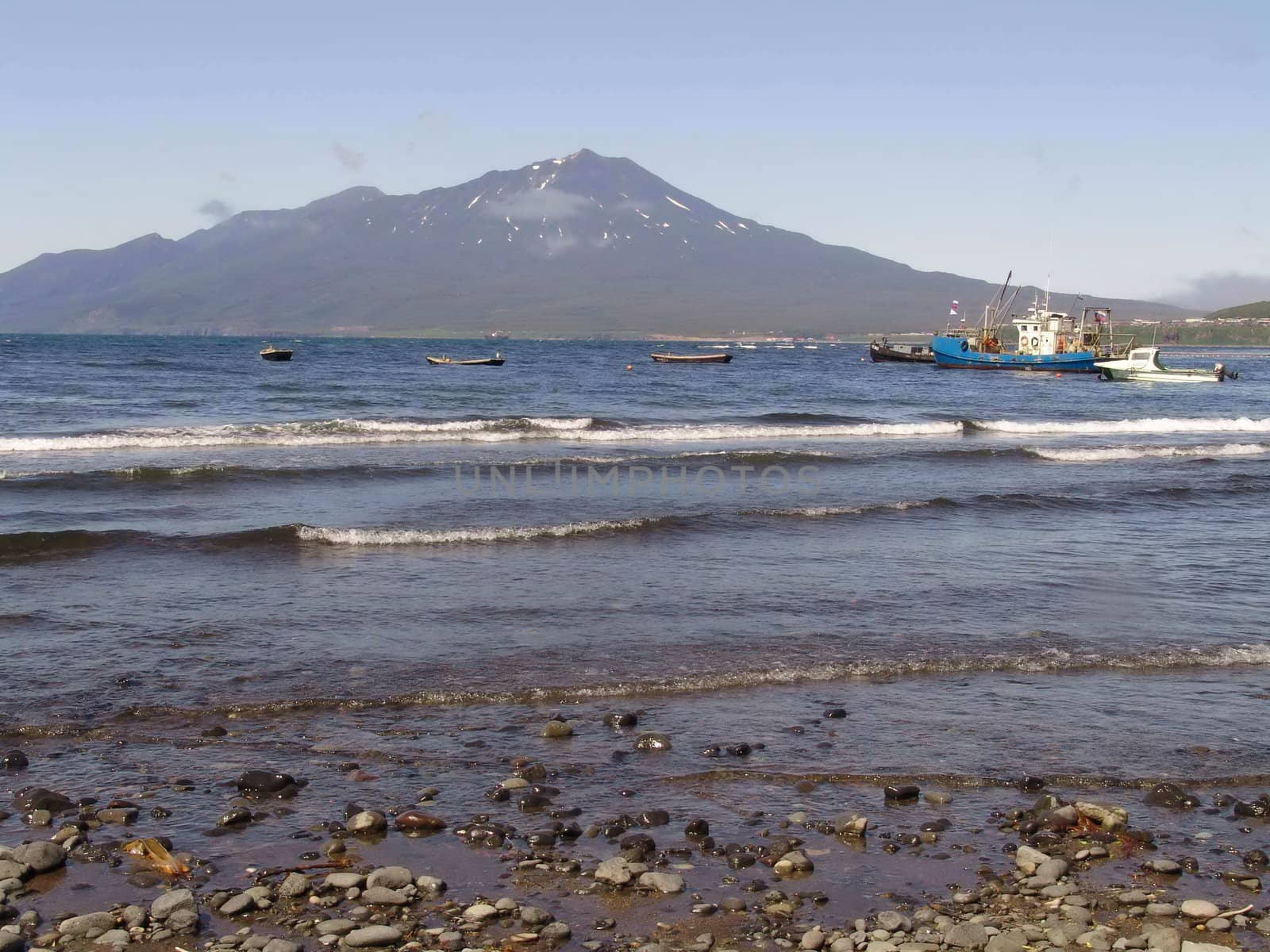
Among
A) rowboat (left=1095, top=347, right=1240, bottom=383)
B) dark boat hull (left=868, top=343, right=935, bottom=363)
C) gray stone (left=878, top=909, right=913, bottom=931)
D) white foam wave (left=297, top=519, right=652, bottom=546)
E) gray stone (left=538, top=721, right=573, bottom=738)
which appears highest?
dark boat hull (left=868, top=343, right=935, bottom=363)

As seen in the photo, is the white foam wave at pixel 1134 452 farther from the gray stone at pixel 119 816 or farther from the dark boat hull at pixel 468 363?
the dark boat hull at pixel 468 363

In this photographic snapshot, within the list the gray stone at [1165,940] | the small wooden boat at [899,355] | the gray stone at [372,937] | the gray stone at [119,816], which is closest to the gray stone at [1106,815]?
the gray stone at [1165,940]

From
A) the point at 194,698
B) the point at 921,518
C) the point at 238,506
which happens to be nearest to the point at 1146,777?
the point at 194,698

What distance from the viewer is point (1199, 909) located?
21.1 ft

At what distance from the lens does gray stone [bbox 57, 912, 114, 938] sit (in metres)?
6.12

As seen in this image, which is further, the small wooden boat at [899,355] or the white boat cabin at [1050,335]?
the small wooden boat at [899,355]

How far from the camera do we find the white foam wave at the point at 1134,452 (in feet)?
101

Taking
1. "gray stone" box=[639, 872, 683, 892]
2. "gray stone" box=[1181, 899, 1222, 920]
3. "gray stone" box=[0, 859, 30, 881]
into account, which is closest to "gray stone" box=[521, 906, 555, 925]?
"gray stone" box=[639, 872, 683, 892]

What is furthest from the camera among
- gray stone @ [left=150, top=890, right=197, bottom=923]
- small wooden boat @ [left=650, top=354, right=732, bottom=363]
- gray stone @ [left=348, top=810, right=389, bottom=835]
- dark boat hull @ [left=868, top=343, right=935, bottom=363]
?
dark boat hull @ [left=868, top=343, right=935, bottom=363]

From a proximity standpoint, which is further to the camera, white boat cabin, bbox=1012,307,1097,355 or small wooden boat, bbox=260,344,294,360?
small wooden boat, bbox=260,344,294,360

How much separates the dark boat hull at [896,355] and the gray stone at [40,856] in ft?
324

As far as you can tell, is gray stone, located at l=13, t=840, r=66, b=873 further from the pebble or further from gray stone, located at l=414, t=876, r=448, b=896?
the pebble

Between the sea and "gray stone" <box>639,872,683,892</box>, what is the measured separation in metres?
0.95

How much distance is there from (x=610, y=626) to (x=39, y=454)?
2036cm
